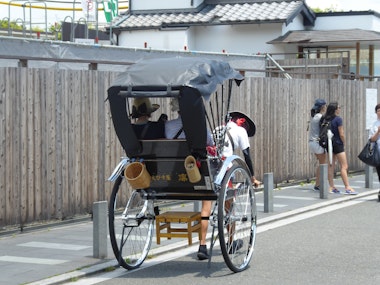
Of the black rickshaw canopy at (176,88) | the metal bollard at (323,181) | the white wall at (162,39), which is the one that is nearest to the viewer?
the black rickshaw canopy at (176,88)

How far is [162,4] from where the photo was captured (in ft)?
115

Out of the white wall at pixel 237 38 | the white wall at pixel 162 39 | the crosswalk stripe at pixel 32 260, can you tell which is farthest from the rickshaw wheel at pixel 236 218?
the white wall at pixel 162 39

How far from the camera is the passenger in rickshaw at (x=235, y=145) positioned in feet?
30.8

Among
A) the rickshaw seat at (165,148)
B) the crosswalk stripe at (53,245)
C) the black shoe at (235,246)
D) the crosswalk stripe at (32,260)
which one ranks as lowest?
the crosswalk stripe at (32,260)

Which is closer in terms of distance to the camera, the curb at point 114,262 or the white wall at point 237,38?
the curb at point 114,262

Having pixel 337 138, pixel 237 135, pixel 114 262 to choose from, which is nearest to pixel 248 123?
pixel 237 135

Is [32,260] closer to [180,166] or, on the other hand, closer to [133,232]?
[133,232]

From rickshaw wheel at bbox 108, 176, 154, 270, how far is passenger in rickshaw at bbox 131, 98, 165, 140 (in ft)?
1.80

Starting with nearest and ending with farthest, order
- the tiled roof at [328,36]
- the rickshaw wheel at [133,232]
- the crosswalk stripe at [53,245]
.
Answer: the rickshaw wheel at [133,232] < the crosswalk stripe at [53,245] < the tiled roof at [328,36]

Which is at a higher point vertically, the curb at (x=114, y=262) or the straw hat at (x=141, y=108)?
the straw hat at (x=141, y=108)

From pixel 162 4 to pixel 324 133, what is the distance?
743 inches

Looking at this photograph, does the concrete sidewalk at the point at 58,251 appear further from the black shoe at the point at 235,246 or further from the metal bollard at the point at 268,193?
the black shoe at the point at 235,246

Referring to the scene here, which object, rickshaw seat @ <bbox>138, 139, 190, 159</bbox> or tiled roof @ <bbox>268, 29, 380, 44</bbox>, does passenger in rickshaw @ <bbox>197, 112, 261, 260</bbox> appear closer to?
rickshaw seat @ <bbox>138, 139, 190, 159</bbox>

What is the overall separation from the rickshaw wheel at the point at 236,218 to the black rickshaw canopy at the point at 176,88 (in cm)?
57
